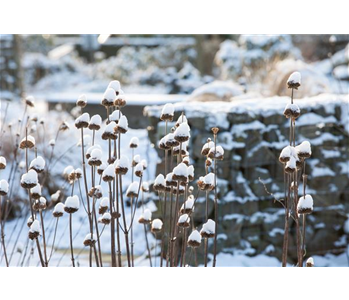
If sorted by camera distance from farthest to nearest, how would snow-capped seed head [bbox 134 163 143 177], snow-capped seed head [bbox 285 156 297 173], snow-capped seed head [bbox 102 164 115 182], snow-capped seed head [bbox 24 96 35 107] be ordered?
snow-capped seed head [bbox 24 96 35 107] < snow-capped seed head [bbox 134 163 143 177] < snow-capped seed head [bbox 102 164 115 182] < snow-capped seed head [bbox 285 156 297 173]

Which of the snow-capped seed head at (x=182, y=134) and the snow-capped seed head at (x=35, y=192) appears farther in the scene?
the snow-capped seed head at (x=35, y=192)

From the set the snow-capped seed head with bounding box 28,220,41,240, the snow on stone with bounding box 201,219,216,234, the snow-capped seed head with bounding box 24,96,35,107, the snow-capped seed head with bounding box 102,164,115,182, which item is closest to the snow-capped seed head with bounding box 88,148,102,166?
the snow-capped seed head with bounding box 102,164,115,182

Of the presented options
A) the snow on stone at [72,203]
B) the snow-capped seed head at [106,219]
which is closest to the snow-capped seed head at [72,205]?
the snow on stone at [72,203]

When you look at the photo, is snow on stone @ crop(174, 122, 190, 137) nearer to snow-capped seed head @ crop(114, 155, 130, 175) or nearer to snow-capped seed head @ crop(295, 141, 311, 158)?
snow-capped seed head @ crop(114, 155, 130, 175)

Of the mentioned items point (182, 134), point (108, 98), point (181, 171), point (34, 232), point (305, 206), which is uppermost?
point (108, 98)

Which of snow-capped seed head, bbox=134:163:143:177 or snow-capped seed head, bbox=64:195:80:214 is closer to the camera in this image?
snow-capped seed head, bbox=64:195:80:214

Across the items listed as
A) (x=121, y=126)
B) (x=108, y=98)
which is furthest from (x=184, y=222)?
(x=108, y=98)

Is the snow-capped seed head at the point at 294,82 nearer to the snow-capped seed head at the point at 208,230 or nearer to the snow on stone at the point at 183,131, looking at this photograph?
the snow on stone at the point at 183,131

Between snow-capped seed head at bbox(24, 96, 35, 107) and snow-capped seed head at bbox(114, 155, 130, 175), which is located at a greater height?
snow-capped seed head at bbox(24, 96, 35, 107)

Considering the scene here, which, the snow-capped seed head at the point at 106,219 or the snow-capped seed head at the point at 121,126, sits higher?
the snow-capped seed head at the point at 121,126

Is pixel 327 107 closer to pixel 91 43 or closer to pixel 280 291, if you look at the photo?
pixel 280 291

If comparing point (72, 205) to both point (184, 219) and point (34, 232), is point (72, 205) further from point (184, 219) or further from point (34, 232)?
point (184, 219)

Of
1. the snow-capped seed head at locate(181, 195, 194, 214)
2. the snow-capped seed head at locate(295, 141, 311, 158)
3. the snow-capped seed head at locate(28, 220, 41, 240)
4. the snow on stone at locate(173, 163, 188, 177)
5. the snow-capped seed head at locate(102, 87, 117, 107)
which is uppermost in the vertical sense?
the snow-capped seed head at locate(102, 87, 117, 107)
